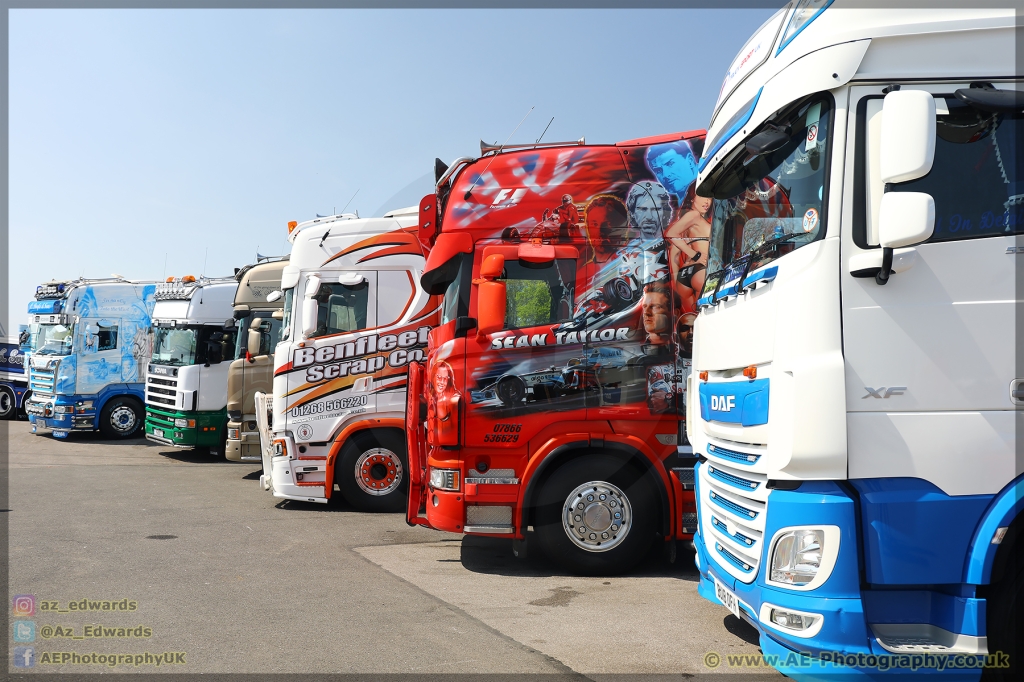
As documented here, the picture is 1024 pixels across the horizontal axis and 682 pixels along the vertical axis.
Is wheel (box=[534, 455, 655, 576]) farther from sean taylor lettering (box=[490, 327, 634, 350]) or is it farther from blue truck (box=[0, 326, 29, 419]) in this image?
blue truck (box=[0, 326, 29, 419])

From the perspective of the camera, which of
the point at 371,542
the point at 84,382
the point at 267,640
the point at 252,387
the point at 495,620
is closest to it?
the point at 267,640

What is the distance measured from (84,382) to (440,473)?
603 inches

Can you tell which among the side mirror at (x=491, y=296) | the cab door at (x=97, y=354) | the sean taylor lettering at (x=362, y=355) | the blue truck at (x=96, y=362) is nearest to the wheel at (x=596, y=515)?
the side mirror at (x=491, y=296)

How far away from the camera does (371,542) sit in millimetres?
8453

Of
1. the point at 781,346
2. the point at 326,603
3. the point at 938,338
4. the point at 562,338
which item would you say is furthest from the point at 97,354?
the point at 938,338

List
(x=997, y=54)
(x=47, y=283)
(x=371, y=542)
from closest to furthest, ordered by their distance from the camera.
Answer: (x=997, y=54), (x=371, y=542), (x=47, y=283)

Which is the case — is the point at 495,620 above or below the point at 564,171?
below

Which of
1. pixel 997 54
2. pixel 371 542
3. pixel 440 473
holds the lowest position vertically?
pixel 371 542

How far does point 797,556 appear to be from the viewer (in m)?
3.79

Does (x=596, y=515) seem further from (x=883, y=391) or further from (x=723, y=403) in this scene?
(x=883, y=391)

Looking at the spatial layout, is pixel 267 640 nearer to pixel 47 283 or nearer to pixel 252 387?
pixel 252 387

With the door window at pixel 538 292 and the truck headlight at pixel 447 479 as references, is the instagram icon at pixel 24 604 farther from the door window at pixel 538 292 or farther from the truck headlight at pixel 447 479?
the door window at pixel 538 292

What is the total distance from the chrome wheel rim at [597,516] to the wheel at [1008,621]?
3.38 meters

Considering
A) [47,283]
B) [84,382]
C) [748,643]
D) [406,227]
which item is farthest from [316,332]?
[47,283]
